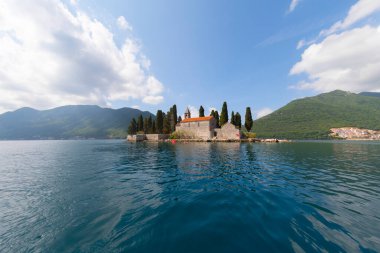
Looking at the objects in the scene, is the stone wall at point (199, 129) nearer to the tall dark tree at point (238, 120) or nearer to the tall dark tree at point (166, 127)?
the tall dark tree at point (166, 127)

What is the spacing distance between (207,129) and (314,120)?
5775 inches

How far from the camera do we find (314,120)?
144 metres

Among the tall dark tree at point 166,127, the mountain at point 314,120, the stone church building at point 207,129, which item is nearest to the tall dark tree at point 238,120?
the stone church building at point 207,129

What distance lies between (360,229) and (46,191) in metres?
14.9

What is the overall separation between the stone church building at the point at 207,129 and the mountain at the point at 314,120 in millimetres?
73085

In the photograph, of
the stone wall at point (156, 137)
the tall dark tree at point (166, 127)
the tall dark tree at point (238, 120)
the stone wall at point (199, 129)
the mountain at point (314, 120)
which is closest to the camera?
the stone wall at point (199, 129)

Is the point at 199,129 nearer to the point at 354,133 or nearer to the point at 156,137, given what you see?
the point at 156,137

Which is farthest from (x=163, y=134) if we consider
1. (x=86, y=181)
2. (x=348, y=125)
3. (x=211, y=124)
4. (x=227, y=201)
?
(x=348, y=125)

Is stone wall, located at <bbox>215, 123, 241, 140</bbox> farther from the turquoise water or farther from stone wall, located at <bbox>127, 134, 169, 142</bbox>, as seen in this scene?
the turquoise water

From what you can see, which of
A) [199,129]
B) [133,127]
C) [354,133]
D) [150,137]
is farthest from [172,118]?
[354,133]

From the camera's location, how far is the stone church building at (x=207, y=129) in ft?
190

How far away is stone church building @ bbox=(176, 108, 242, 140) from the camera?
57812mm

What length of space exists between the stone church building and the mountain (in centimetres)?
7309

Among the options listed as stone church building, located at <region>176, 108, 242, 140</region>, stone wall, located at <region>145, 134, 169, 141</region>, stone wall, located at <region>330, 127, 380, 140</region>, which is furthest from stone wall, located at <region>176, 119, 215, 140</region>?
stone wall, located at <region>330, 127, 380, 140</region>
